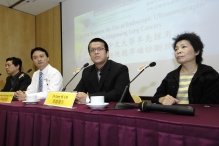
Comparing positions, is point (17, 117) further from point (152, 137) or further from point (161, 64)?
point (161, 64)

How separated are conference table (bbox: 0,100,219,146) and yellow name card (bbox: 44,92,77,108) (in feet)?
0.26

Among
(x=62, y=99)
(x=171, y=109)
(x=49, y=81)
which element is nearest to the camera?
(x=171, y=109)

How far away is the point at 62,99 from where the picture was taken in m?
1.08

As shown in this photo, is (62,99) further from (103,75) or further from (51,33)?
(51,33)

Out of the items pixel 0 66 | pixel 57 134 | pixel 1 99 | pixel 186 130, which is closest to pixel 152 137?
pixel 186 130

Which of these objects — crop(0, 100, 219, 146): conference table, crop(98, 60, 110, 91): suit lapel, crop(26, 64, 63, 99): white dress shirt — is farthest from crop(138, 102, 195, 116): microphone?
crop(26, 64, 63, 99): white dress shirt

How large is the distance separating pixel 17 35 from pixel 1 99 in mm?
2808

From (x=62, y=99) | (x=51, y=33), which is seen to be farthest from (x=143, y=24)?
(x=51, y=33)

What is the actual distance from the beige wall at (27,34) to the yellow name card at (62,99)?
264 cm

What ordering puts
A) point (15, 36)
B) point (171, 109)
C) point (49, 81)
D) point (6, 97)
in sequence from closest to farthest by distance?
1. point (171, 109)
2. point (6, 97)
3. point (49, 81)
4. point (15, 36)

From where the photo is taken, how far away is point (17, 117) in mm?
1158

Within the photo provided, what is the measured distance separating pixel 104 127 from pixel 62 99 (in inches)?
16.3

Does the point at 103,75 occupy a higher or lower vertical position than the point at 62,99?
higher

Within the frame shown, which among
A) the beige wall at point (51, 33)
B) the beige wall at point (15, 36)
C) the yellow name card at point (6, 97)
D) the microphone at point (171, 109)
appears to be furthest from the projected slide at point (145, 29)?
the yellow name card at point (6, 97)
